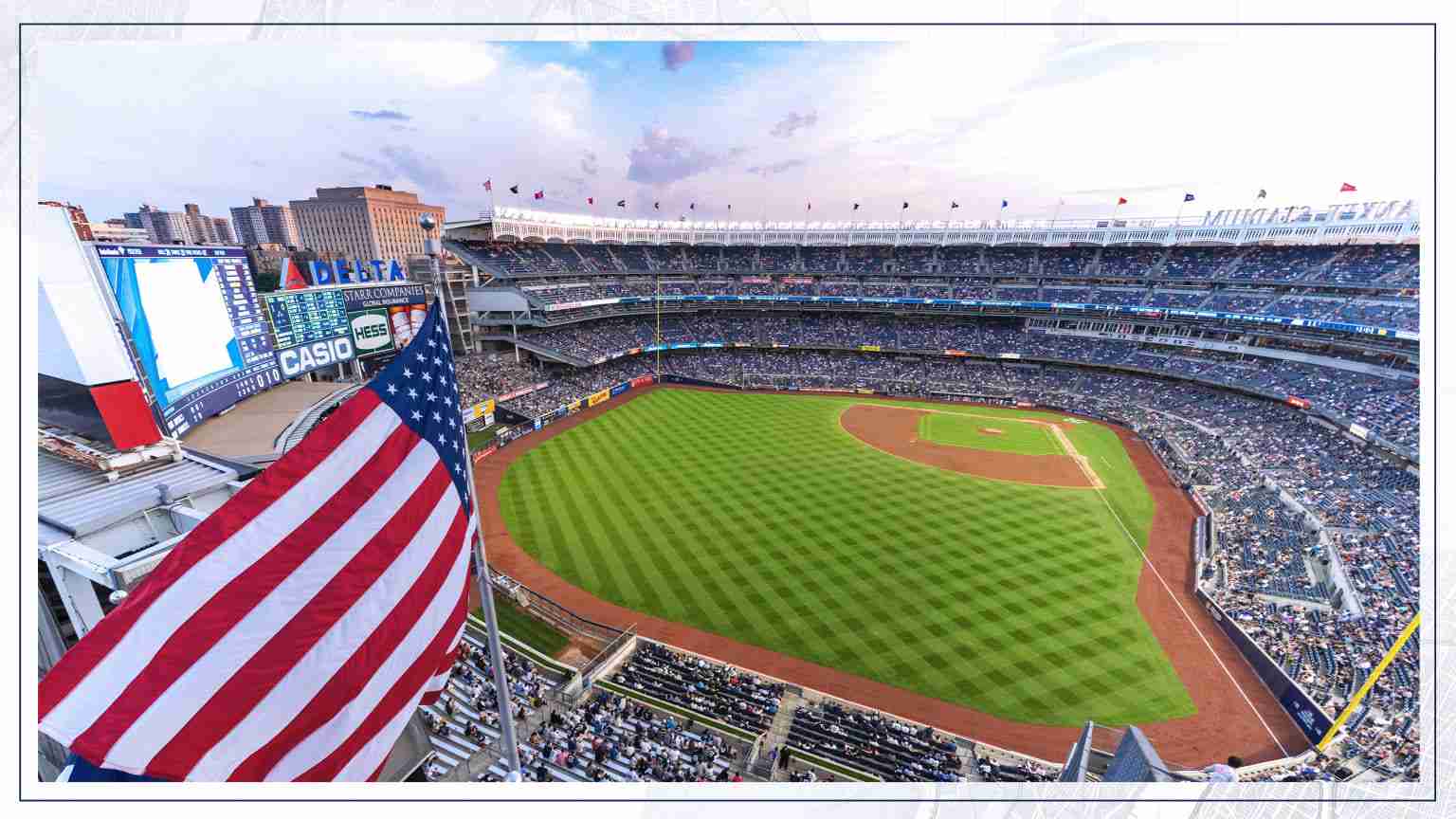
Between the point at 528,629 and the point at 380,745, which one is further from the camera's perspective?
the point at 528,629

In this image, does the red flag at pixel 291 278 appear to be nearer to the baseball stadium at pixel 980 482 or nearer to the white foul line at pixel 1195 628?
the baseball stadium at pixel 980 482

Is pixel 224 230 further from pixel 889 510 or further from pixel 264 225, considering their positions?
pixel 889 510

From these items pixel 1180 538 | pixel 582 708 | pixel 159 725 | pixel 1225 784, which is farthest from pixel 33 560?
pixel 1180 538

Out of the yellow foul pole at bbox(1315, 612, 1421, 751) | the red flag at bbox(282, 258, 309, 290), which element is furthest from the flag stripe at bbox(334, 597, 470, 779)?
the red flag at bbox(282, 258, 309, 290)

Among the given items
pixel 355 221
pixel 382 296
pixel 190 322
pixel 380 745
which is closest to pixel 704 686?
pixel 380 745

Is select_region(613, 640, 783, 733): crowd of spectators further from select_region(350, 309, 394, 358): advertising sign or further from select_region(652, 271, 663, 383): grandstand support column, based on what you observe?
select_region(652, 271, 663, 383): grandstand support column

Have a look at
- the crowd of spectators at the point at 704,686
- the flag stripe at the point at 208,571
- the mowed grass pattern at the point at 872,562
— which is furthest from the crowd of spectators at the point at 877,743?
the flag stripe at the point at 208,571

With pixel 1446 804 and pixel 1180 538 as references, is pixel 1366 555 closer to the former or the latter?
pixel 1180 538
